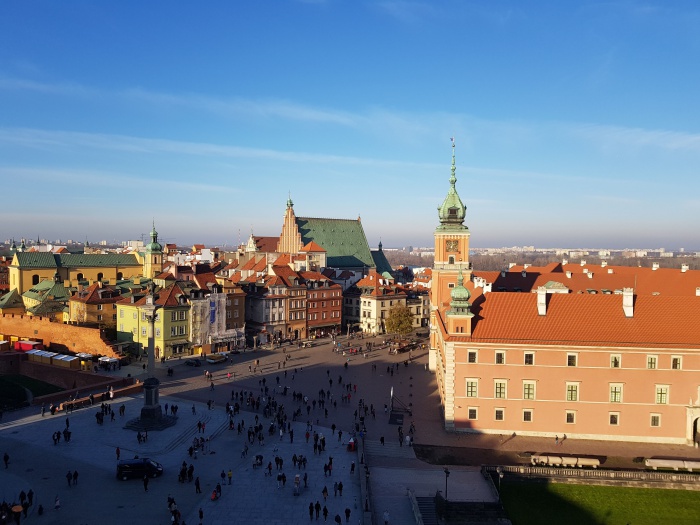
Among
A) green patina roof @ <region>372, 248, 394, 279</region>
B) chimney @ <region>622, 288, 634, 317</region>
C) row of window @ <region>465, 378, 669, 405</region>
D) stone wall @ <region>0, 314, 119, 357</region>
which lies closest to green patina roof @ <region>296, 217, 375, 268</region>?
green patina roof @ <region>372, 248, 394, 279</region>

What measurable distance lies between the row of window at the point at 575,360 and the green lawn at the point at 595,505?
28.1 ft

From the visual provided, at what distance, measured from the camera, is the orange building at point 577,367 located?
36.8 metres

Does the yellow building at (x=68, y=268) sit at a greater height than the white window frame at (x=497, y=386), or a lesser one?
greater

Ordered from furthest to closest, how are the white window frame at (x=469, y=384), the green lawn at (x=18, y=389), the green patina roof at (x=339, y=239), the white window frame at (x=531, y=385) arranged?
the green patina roof at (x=339, y=239) < the green lawn at (x=18, y=389) < the white window frame at (x=469, y=384) < the white window frame at (x=531, y=385)

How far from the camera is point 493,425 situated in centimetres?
3797

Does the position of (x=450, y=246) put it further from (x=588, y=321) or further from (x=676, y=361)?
(x=676, y=361)

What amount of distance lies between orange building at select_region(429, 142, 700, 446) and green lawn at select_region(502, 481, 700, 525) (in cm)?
713

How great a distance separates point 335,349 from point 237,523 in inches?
1660

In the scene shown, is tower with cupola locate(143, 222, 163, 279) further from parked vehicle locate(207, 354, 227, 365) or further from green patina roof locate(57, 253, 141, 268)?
parked vehicle locate(207, 354, 227, 365)

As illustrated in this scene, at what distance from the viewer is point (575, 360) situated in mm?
37406

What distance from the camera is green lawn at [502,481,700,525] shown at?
2734 centimetres

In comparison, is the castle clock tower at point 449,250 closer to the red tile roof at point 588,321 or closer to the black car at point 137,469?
the red tile roof at point 588,321

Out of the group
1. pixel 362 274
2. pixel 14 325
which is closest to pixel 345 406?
pixel 14 325

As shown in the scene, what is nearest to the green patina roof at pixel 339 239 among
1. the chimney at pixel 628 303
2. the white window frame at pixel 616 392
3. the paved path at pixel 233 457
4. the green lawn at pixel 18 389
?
the paved path at pixel 233 457
